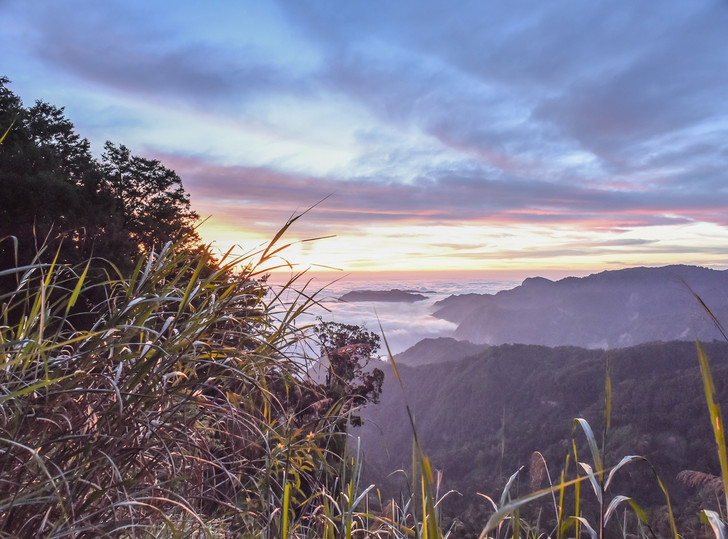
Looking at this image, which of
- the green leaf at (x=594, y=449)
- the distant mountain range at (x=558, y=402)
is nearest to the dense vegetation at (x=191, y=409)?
the green leaf at (x=594, y=449)

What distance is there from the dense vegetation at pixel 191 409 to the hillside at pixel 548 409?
43 cm

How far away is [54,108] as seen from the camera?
59.7 ft

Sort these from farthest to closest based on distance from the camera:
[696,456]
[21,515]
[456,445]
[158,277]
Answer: [456,445] < [696,456] < [158,277] < [21,515]

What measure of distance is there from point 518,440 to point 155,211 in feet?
124

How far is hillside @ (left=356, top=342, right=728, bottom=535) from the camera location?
1395 inches

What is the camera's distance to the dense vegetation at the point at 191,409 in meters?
1.20

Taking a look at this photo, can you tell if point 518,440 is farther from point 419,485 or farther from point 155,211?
point 419,485

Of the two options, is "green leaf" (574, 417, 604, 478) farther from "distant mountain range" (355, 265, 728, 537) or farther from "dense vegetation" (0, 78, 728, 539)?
"distant mountain range" (355, 265, 728, 537)

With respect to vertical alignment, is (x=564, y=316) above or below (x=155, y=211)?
below

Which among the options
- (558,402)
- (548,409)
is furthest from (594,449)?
(558,402)

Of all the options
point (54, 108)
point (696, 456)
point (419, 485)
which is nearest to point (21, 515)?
point (419, 485)

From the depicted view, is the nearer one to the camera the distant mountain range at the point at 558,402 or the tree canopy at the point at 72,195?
the tree canopy at the point at 72,195

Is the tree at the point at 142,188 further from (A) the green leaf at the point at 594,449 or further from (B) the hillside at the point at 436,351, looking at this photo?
(B) the hillside at the point at 436,351

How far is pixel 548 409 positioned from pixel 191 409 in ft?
189
